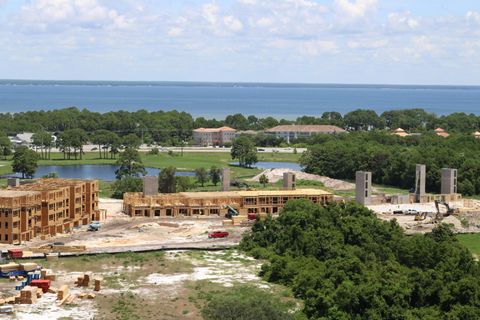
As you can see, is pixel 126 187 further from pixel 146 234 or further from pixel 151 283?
pixel 151 283

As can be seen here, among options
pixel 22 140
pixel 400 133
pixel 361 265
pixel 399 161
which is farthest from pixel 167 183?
pixel 400 133

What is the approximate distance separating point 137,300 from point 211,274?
5933mm

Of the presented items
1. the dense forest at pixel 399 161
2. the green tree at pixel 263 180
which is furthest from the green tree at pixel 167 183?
the dense forest at pixel 399 161

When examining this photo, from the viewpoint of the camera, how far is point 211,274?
152ft

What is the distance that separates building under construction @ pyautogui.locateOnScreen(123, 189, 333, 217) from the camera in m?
65.4

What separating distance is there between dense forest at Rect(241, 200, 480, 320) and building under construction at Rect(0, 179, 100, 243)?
1256cm

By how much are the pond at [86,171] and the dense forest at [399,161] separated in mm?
14034

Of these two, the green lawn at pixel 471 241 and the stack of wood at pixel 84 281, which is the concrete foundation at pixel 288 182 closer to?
→ the green lawn at pixel 471 241

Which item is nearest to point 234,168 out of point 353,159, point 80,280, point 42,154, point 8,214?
point 353,159

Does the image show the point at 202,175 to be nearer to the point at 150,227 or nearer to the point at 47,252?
the point at 150,227

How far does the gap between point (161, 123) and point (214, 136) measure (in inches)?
378

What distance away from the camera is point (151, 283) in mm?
44719

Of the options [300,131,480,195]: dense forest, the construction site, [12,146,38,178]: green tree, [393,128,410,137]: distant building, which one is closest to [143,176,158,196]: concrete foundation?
the construction site

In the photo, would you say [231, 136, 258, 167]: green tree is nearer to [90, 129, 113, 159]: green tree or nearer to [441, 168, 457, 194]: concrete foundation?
[90, 129, 113, 159]: green tree
